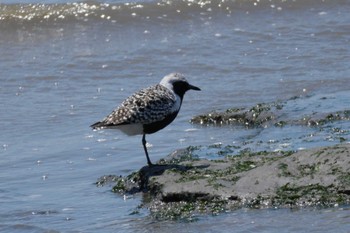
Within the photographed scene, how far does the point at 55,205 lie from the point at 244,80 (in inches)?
177

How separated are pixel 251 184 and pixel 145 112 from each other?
1273mm

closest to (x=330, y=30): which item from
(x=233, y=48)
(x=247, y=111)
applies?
(x=233, y=48)

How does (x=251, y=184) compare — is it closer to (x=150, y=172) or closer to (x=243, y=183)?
(x=243, y=183)

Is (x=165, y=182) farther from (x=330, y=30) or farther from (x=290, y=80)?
(x=330, y=30)

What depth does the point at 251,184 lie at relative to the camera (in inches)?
259

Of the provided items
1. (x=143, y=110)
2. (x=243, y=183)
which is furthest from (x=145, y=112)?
(x=243, y=183)

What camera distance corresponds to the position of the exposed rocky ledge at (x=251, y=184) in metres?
6.39

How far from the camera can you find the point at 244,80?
37.0ft

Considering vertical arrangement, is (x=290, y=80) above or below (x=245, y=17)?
below

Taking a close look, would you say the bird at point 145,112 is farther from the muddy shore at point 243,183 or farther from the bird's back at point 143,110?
the muddy shore at point 243,183

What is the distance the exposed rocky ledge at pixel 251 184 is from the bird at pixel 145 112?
0.49 meters

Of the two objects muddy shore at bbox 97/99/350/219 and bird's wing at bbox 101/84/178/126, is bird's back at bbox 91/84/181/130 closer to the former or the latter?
bird's wing at bbox 101/84/178/126

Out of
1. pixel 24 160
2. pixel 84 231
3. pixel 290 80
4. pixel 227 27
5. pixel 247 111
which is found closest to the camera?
pixel 84 231

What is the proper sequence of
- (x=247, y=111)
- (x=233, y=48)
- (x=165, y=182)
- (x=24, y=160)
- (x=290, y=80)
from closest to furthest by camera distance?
(x=165, y=182), (x=24, y=160), (x=247, y=111), (x=290, y=80), (x=233, y=48)
